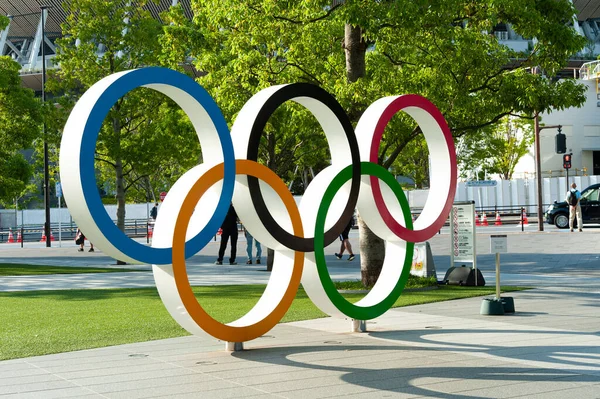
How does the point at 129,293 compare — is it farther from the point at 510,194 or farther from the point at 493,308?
the point at 510,194

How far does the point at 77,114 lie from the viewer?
7.45 meters

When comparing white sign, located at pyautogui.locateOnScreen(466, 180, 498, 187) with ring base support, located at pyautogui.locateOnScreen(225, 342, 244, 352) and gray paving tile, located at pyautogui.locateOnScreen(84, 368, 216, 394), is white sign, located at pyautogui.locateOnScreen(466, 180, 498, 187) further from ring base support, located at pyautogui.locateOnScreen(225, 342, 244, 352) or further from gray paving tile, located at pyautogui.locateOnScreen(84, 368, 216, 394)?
gray paving tile, located at pyautogui.locateOnScreen(84, 368, 216, 394)

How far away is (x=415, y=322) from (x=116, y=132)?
15401 millimetres

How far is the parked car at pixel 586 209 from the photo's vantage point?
113ft

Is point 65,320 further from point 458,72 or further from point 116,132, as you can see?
point 116,132

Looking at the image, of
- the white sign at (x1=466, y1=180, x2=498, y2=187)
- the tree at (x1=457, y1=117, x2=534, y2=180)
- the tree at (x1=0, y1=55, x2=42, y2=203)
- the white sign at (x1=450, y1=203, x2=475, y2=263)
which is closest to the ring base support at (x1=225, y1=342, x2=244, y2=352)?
the white sign at (x1=450, y1=203, x2=475, y2=263)

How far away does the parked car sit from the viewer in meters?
34.5

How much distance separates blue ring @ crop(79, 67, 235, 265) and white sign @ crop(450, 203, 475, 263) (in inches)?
309

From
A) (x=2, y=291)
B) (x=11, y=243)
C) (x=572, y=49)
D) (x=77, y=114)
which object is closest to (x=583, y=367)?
(x=77, y=114)

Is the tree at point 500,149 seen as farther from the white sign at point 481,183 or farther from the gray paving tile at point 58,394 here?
the gray paving tile at point 58,394

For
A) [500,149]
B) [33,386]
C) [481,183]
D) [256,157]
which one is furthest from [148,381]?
[500,149]

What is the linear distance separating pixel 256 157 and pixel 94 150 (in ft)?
7.41

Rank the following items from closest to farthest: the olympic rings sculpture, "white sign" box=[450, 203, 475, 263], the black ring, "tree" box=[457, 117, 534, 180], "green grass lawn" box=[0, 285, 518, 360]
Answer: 1. the olympic rings sculpture
2. the black ring
3. "green grass lawn" box=[0, 285, 518, 360]
4. "white sign" box=[450, 203, 475, 263]
5. "tree" box=[457, 117, 534, 180]

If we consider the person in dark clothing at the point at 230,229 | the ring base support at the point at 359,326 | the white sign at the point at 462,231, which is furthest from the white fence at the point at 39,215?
the ring base support at the point at 359,326
